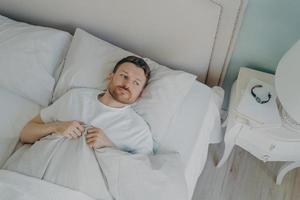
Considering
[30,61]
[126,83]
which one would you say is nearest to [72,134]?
[126,83]

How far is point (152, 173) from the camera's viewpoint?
1093 mm

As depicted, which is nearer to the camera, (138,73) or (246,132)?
(138,73)

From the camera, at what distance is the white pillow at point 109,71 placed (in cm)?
126

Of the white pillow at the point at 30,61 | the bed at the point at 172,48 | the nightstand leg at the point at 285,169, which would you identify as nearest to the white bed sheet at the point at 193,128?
the bed at the point at 172,48

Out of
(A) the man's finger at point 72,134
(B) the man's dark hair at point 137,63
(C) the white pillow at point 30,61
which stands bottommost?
(A) the man's finger at point 72,134

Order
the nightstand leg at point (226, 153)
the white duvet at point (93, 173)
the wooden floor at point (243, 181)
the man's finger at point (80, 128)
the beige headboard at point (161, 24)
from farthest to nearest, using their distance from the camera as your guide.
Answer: the wooden floor at point (243, 181)
the nightstand leg at point (226, 153)
the beige headboard at point (161, 24)
the man's finger at point (80, 128)
the white duvet at point (93, 173)

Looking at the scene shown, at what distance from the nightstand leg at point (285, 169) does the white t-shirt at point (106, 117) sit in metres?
0.65

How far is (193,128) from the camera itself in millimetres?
1297

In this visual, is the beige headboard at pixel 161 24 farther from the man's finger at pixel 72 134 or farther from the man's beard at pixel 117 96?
the man's finger at pixel 72 134

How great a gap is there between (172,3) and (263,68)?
1.53 ft

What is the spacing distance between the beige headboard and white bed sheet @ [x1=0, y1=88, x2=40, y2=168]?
0.40m

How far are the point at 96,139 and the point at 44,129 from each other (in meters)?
0.20

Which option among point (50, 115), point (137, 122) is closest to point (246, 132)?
point (137, 122)

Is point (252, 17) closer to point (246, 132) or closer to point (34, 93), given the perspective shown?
point (246, 132)
